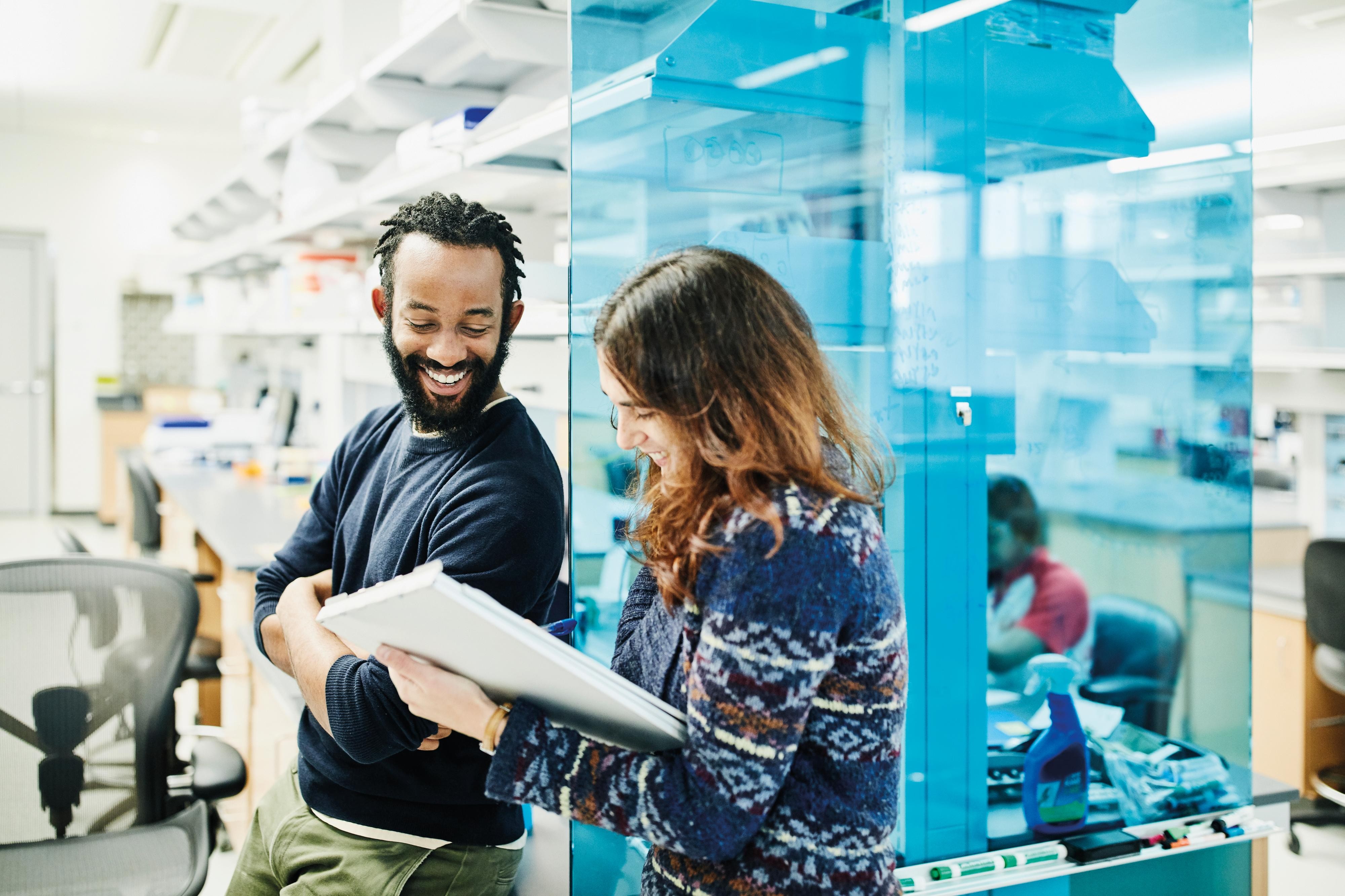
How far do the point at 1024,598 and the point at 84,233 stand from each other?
9.00 meters

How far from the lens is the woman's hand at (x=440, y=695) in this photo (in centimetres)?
96

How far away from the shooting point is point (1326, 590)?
3.28 meters

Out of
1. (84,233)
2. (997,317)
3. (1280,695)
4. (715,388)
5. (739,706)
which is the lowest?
(1280,695)

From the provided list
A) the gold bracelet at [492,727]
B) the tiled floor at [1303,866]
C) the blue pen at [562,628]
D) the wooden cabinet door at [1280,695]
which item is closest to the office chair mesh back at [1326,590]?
the wooden cabinet door at [1280,695]

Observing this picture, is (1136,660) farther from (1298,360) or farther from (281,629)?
(1298,360)

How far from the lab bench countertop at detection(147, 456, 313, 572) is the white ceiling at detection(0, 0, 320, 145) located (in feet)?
6.41

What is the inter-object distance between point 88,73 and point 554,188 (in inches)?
210

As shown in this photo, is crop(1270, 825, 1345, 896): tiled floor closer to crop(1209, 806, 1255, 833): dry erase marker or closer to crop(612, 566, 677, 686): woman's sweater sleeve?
crop(1209, 806, 1255, 833): dry erase marker

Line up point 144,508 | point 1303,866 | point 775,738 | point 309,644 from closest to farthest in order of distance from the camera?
point 775,738 → point 309,644 → point 1303,866 → point 144,508

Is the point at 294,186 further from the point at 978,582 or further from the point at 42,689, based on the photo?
the point at 978,582

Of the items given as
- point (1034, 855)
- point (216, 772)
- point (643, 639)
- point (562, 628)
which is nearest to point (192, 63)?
point (216, 772)

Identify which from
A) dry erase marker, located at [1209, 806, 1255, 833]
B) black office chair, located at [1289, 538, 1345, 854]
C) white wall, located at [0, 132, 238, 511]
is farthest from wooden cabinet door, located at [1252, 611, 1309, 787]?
white wall, located at [0, 132, 238, 511]

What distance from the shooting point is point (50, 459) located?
861 cm

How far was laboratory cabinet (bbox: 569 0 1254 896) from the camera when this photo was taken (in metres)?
1.29
